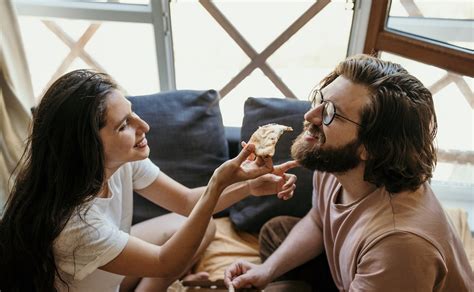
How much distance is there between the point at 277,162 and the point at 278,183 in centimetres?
41

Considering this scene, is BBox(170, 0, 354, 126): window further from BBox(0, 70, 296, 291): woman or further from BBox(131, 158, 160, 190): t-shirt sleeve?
BBox(0, 70, 296, 291): woman

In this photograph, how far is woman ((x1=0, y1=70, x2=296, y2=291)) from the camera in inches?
45.8

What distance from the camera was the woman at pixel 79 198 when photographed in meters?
1.16

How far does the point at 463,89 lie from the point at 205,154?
3.67 ft

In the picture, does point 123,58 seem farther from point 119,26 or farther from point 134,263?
point 134,263

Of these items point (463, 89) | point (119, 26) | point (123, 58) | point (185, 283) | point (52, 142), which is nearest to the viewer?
point (52, 142)

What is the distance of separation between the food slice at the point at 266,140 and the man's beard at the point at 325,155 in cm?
8

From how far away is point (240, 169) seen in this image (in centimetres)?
120

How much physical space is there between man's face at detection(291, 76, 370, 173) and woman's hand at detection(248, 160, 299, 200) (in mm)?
113

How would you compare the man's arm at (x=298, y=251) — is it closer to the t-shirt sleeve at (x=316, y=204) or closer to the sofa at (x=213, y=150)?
the t-shirt sleeve at (x=316, y=204)

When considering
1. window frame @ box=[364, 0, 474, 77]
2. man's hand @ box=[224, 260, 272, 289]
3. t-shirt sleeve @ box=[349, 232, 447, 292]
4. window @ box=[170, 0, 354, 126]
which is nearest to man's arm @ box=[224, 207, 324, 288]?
man's hand @ box=[224, 260, 272, 289]

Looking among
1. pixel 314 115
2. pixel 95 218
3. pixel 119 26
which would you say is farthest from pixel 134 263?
pixel 119 26

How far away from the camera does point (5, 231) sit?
1.25m

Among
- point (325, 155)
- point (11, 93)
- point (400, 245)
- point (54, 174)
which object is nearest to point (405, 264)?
point (400, 245)
